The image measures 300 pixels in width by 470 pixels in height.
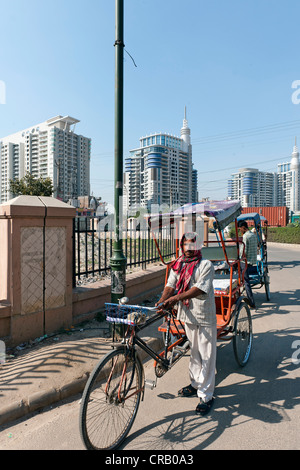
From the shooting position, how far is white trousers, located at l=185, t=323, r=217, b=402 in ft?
10.7

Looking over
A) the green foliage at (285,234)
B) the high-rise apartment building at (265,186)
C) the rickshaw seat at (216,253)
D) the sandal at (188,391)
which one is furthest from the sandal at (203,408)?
Answer: the high-rise apartment building at (265,186)

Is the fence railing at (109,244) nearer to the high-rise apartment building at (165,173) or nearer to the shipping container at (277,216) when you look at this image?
the shipping container at (277,216)

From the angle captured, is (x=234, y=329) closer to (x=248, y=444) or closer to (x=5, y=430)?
(x=248, y=444)

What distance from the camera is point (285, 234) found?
32.4m

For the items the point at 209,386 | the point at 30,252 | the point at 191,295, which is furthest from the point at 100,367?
the point at 30,252

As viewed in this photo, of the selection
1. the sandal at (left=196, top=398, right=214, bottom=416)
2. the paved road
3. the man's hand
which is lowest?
the paved road

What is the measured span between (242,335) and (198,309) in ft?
4.63

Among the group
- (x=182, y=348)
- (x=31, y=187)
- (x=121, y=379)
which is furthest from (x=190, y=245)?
(x=31, y=187)

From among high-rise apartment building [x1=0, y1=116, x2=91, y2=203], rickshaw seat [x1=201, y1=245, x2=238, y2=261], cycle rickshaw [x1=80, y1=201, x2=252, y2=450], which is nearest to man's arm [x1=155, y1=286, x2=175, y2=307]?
cycle rickshaw [x1=80, y1=201, x2=252, y2=450]

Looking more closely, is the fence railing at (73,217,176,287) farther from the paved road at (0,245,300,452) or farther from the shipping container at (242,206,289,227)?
the shipping container at (242,206,289,227)

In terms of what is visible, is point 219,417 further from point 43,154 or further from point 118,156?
point 43,154

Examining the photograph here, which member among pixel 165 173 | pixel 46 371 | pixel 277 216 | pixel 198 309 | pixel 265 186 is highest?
pixel 165 173

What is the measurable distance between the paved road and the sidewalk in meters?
0.14

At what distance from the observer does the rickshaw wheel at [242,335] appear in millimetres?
4066
